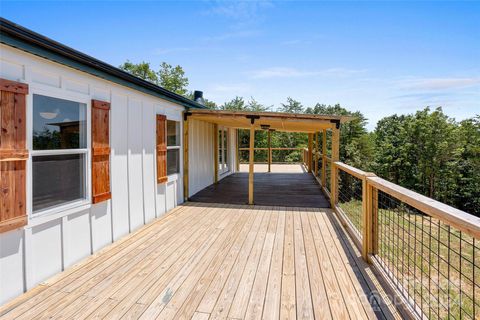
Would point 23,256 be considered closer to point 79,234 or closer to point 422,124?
point 79,234

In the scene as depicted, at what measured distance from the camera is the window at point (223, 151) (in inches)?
412

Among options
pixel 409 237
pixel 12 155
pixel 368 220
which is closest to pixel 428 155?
pixel 368 220

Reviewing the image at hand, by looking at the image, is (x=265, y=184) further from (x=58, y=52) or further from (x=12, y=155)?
(x=12, y=155)

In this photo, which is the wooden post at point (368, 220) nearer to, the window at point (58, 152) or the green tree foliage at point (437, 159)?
the window at point (58, 152)

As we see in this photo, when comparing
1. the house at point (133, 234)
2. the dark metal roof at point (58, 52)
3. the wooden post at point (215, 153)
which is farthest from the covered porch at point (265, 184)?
the dark metal roof at point (58, 52)

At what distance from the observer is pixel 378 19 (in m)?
8.52

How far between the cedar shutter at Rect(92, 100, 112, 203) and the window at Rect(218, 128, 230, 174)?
6.72 metres

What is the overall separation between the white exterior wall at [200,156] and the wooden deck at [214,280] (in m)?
2.73

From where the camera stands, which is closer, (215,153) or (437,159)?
(215,153)

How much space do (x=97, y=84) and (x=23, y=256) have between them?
207cm

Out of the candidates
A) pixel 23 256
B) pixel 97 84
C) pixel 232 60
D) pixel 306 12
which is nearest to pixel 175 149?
pixel 97 84

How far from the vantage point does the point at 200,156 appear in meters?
7.61

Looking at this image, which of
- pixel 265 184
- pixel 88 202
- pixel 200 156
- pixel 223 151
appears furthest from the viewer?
pixel 223 151

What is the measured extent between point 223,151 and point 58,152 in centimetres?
819
